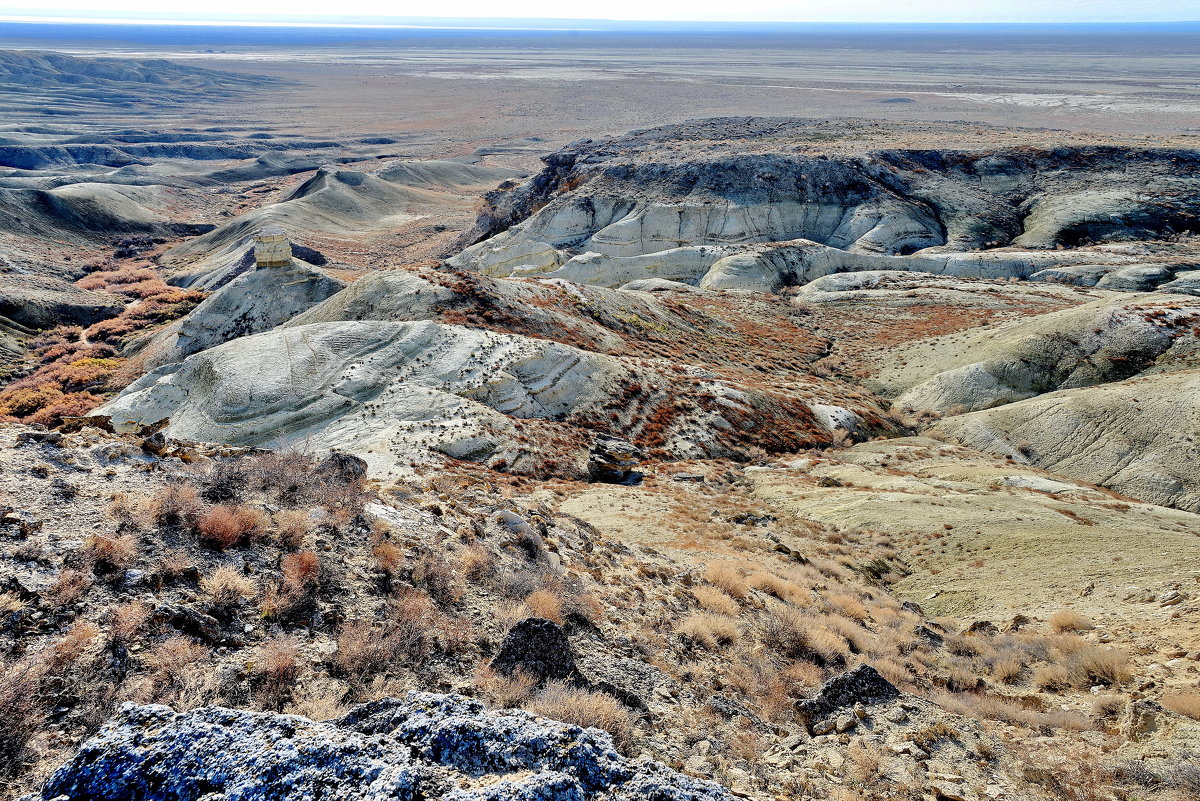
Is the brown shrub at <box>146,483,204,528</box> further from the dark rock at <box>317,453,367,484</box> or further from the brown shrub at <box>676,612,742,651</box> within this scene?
the brown shrub at <box>676,612,742,651</box>

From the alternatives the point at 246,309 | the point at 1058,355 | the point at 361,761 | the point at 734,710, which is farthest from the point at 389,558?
A: the point at 1058,355

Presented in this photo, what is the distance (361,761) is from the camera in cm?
488

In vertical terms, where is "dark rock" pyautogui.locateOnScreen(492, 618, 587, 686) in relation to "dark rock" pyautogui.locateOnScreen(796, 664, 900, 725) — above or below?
above

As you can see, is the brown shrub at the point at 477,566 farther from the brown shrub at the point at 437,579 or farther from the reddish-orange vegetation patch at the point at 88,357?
the reddish-orange vegetation patch at the point at 88,357

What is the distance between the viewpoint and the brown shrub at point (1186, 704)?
848cm

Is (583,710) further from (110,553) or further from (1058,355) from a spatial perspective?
(1058,355)

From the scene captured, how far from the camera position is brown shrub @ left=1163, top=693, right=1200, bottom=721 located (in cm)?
848

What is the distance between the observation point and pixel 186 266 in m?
67.7

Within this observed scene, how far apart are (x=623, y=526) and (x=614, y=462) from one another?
454cm

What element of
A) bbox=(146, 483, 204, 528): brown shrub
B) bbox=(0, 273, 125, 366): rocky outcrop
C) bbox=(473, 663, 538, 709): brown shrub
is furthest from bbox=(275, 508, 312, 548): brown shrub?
bbox=(0, 273, 125, 366): rocky outcrop

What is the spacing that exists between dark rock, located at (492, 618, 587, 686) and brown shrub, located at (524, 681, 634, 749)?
16.0 inches

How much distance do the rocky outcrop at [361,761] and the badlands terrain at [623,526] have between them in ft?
0.10

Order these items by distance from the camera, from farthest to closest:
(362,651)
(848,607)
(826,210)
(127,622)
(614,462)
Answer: (826,210) → (614,462) → (848,607) → (362,651) → (127,622)

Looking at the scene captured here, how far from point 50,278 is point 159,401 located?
47445 mm
